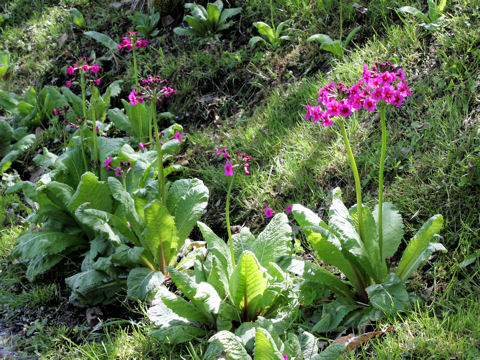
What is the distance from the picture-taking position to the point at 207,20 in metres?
5.23

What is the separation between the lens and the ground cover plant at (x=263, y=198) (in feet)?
8.07

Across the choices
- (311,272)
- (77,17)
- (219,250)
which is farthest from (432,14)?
(77,17)

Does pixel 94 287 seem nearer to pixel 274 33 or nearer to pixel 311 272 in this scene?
pixel 311 272

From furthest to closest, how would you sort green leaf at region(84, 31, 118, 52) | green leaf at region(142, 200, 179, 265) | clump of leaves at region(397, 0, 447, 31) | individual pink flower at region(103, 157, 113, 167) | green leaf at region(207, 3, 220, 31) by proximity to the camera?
1. green leaf at region(84, 31, 118, 52)
2. green leaf at region(207, 3, 220, 31)
3. clump of leaves at region(397, 0, 447, 31)
4. individual pink flower at region(103, 157, 113, 167)
5. green leaf at region(142, 200, 179, 265)

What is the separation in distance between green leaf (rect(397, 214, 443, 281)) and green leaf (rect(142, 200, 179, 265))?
4.66 ft

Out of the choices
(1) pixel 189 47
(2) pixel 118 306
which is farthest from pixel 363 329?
(1) pixel 189 47

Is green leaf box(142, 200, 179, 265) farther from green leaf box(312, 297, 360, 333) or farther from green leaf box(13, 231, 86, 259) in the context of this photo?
green leaf box(312, 297, 360, 333)

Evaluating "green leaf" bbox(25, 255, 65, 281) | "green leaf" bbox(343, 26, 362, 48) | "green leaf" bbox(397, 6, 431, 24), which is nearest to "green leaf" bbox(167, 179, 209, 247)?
"green leaf" bbox(25, 255, 65, 281)

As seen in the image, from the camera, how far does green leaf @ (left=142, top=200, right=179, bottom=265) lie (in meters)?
2.97

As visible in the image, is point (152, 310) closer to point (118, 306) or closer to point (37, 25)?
point (118, 306)

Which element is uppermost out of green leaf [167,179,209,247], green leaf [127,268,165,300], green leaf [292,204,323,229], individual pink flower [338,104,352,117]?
individual pink flower [338,104,352,117]

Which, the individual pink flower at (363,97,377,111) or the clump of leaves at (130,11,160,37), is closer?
the individual pink flower at (363,97,377,111)

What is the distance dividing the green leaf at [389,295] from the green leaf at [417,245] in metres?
0.13

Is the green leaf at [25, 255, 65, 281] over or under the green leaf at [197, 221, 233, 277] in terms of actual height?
under
